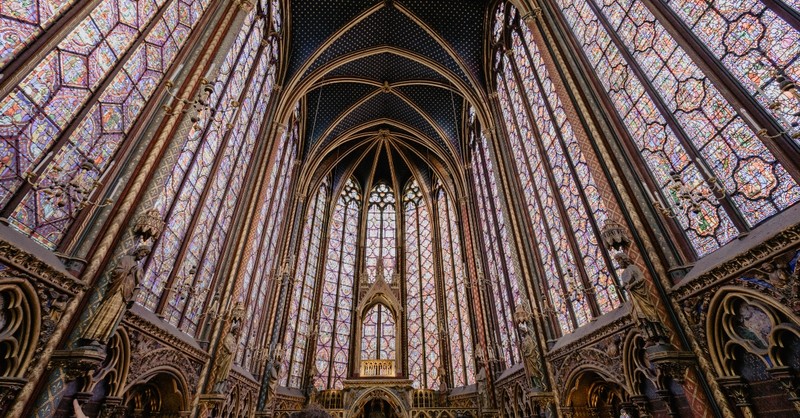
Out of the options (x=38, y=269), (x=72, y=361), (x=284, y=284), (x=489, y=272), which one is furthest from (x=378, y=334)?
(x=38, y=269)

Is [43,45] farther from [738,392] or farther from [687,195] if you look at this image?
[738,392]

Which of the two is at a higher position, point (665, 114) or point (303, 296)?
point (303, 296)

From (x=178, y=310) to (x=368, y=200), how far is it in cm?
1712

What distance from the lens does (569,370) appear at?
9406 mm

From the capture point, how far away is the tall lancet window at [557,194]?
29.5ft

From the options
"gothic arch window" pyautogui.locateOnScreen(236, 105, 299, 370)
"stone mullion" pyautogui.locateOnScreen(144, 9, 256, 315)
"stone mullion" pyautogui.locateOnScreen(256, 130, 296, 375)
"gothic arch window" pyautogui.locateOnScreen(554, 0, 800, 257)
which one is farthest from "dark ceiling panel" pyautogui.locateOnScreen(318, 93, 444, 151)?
"gothic arch window" pyautogui.locateOnScreen(554, 0, 800, 257)

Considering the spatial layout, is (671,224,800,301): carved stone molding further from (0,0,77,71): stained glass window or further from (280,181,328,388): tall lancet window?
(280,181,328,388): tall lancet window

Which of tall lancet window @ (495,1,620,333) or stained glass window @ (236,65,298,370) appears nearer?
tall lancet window @ (495,1,620,333)

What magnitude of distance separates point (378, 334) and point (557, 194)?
43.8ft

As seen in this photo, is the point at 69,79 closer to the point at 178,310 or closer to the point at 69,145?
the point at 69,145

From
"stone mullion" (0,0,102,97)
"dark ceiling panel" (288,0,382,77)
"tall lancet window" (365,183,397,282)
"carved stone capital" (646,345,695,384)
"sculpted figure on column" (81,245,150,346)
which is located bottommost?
"carved stone capital" (646,345,695,384)

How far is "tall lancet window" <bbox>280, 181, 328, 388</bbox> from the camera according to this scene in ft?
58.7

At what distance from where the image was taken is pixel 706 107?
21.0ft

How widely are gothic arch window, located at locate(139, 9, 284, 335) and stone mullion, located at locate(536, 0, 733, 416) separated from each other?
7.65 m
